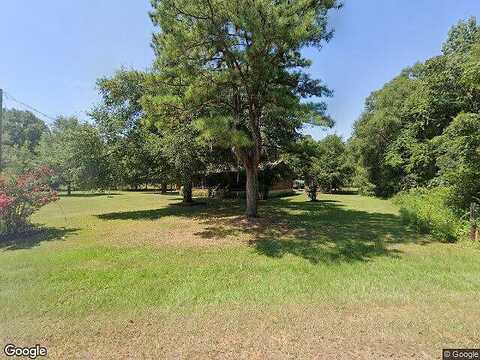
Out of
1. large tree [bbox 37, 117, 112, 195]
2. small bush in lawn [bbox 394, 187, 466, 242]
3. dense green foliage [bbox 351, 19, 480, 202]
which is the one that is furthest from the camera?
dense green foliage [bbox 351, 19, 480, 202]

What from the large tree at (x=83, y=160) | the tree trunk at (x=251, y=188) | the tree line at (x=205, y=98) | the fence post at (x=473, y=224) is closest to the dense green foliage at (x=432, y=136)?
the fence post at (x=473, y=224)

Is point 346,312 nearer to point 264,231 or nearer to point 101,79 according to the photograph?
point 264,231

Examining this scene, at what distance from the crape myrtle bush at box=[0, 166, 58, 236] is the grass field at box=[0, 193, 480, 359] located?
2.99ft

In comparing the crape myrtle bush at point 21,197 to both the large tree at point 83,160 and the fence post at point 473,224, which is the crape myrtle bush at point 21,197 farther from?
the fence post at point 473,224

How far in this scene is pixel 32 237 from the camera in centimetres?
939

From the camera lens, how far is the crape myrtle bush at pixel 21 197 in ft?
30.1

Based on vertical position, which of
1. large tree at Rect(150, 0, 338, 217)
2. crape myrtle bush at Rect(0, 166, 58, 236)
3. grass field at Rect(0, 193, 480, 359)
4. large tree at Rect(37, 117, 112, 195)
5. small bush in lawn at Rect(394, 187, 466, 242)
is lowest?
grass field at Rect(0, 193, 480, 359)

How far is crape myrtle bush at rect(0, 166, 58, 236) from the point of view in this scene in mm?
9188

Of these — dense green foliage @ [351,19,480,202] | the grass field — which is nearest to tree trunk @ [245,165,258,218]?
the grass field

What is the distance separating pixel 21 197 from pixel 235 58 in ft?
25.3

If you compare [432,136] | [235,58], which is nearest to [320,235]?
[235,58]

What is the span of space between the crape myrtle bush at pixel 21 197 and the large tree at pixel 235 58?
447cm

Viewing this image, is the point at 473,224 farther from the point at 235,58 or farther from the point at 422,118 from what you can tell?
the point at 422,118

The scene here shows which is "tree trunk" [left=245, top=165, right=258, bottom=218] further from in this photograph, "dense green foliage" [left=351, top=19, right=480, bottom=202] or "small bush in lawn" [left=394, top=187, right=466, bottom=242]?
"dense green foliage" [left=351, top=19, right=480, bottom=202]
